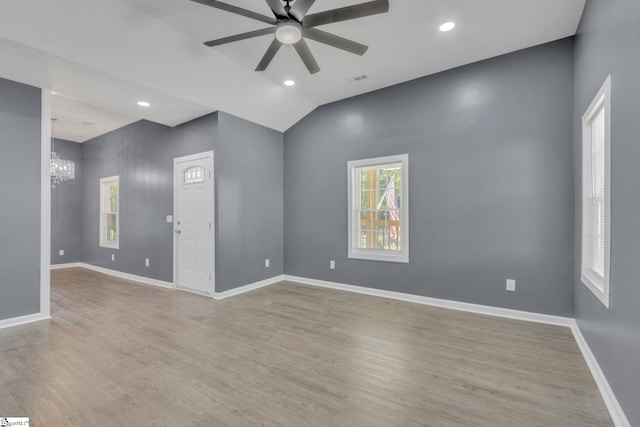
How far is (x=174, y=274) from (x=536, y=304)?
17.2 ft

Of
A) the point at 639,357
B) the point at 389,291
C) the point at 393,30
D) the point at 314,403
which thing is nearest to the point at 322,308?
the point at 389,291

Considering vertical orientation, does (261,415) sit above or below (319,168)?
below

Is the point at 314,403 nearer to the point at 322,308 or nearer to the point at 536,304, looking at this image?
the point at 322,308

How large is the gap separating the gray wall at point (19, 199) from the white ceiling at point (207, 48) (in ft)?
0.99

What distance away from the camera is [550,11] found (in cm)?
271

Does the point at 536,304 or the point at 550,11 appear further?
the point at 536,304

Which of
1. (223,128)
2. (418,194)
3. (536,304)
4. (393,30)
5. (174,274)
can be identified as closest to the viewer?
(393,30)

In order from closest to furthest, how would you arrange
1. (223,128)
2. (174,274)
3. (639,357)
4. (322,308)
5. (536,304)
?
(639,357) < (536,304) < (322,308) < (223,128) < (174,274)

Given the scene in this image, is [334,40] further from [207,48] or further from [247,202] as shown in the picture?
[247,202]

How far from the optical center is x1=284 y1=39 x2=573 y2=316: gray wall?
10.4 ft

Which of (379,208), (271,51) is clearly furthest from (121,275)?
(271,51)

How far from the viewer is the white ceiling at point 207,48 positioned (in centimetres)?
252

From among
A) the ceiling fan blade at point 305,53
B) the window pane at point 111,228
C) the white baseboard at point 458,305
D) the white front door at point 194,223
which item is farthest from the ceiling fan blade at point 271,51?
the window pane at point 111,228

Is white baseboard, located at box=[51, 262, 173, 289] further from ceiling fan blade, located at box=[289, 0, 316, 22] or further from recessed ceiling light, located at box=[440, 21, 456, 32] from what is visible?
recessed ceiling light, located at box=[440, 21, 456, 32]
